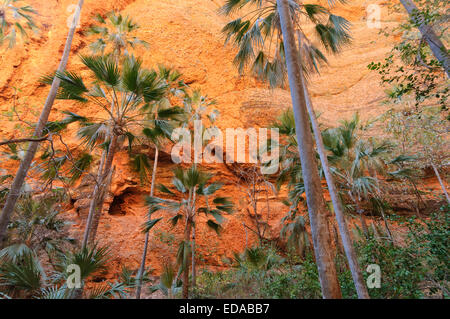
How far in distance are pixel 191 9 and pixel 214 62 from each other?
5448 millimetres

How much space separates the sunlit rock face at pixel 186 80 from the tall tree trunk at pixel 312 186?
7.85m

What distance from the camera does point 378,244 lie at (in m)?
6.00

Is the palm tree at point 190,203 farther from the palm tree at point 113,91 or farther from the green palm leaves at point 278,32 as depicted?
the green palm leaves at point 278,32

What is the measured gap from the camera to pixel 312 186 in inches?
158

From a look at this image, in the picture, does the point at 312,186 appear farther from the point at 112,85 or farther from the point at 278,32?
the point at 112,85

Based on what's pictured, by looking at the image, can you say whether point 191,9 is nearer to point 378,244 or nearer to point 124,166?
point 124,166

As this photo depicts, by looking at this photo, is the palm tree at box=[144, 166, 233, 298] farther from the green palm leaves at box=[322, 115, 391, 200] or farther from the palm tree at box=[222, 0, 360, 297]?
the green palm leaves at box=[322, 115, 391, 200]

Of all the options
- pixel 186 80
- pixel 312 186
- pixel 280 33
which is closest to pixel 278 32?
pixel 280 33

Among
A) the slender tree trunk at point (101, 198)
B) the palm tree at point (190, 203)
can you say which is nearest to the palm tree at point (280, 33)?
the palm tree at point (190, 203)

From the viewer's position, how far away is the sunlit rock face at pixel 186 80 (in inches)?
468

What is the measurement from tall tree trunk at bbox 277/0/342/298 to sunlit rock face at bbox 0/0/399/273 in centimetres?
785

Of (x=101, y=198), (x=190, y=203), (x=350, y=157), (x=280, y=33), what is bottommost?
(x=101, y=198)

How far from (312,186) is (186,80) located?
44.1 feet

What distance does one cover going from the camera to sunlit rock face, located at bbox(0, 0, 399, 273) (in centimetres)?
1188
